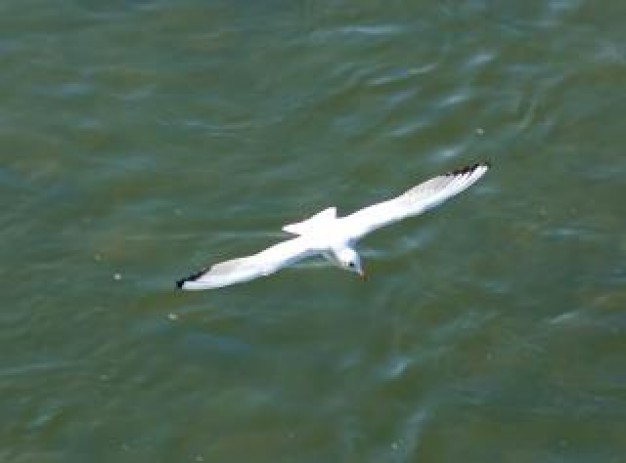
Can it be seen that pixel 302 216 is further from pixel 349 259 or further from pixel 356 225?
pixel 349 259

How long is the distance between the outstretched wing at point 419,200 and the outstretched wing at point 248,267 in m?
0.71

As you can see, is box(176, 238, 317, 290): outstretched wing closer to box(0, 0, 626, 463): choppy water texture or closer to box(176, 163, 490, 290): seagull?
box(176, 163, 490, 290): seagull

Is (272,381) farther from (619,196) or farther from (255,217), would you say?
(619,196)

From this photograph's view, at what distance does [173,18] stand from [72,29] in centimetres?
138

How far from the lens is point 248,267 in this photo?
50.8 ft

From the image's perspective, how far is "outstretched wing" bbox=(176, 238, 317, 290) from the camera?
14.9 meters

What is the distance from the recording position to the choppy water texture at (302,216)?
16.0 metres

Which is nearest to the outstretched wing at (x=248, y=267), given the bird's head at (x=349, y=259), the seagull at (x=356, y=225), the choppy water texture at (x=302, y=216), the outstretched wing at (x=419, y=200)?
the seagull at (x=356, y=225)

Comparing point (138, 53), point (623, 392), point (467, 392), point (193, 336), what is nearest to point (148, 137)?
point (138, 53)

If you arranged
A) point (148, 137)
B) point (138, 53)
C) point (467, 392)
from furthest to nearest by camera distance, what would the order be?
point (138, 53), point (148, 137), point (467, 392)

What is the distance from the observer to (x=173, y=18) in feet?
69.8

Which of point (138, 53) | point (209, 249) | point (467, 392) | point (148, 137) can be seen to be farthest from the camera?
point (138, 53)

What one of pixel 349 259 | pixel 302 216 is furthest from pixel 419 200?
pixel 302 216

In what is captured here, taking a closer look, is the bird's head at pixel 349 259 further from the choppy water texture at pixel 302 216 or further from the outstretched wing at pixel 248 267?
the choppy water texture at pixel 302 216
